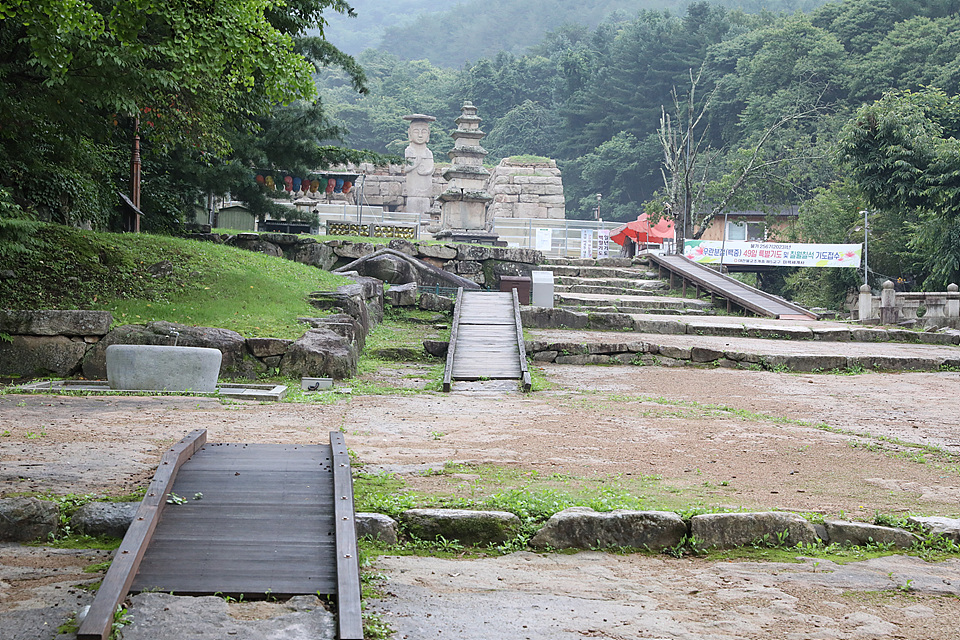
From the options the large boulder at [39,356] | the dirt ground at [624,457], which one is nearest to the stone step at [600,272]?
the dirt ground at [624,457]

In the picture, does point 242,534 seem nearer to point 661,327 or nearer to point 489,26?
point 661,327

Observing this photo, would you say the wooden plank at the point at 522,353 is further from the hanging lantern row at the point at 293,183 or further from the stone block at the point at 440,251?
the hanging lantern row at the point at 293,183

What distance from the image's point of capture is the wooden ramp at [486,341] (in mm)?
13977

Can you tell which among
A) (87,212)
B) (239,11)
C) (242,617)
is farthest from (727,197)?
(242,617)

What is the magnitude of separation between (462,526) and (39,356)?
901 centimetres

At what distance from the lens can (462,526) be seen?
5418 mm

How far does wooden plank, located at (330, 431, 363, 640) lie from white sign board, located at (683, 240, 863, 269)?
89.8ft

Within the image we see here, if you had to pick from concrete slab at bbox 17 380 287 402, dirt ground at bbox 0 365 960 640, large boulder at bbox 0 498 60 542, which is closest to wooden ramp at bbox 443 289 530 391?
dirt ground at bbox 0 365 960 640

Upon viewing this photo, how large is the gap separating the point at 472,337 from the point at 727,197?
982 inches

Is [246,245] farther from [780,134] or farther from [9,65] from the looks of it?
[780,134]

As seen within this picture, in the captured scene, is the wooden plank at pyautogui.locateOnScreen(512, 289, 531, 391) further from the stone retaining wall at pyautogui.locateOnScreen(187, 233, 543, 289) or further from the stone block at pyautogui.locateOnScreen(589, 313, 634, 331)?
the stone retaining wall at pyautogui.locateOnScreen(187, 233, 543, 289)

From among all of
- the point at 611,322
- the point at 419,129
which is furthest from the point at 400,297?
the point at 419,129

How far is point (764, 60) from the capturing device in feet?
169

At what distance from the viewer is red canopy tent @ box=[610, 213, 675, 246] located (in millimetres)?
41969
